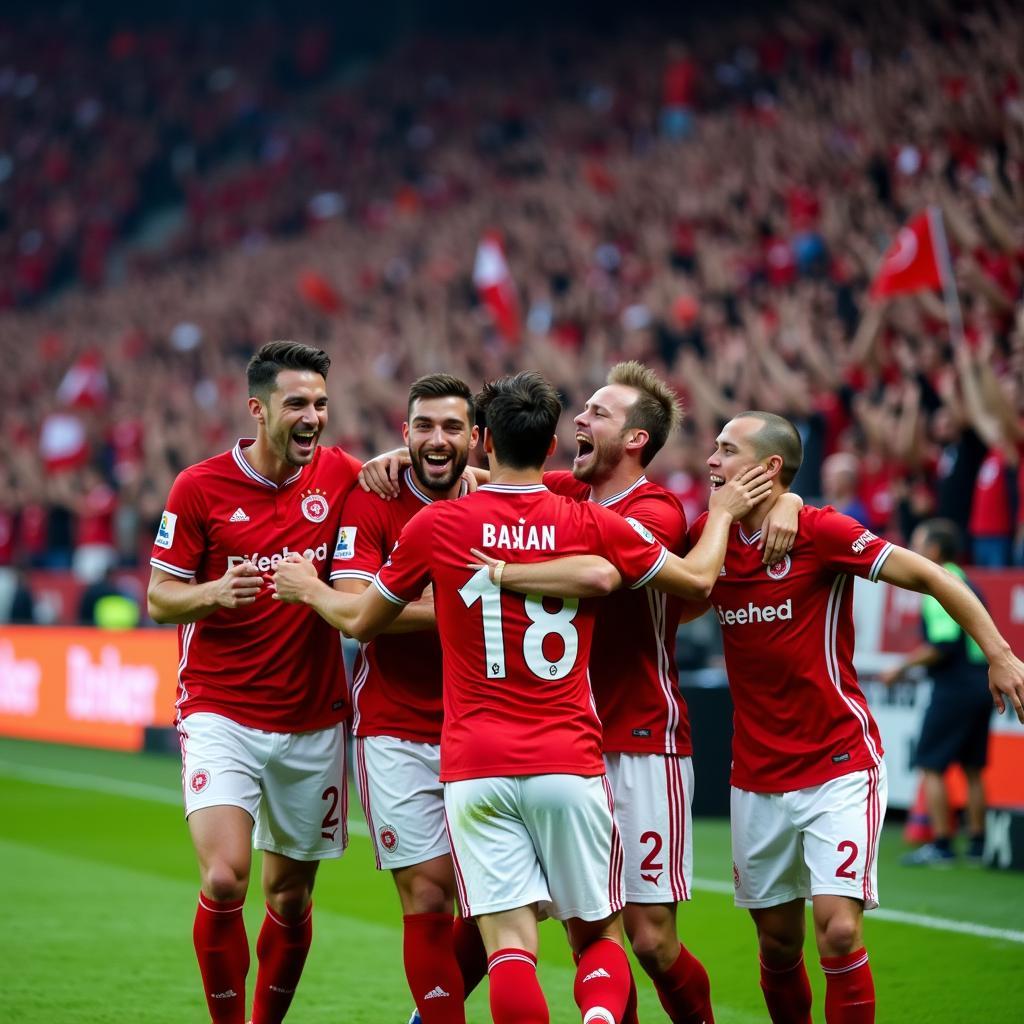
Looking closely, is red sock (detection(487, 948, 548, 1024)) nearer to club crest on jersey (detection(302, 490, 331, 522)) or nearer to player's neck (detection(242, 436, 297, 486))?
club crest on jersey (detection(302, 490, 331, 522))

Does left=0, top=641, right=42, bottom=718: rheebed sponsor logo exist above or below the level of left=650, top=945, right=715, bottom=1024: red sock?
above

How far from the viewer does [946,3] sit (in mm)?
18109

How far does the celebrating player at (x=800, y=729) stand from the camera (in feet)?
15.9

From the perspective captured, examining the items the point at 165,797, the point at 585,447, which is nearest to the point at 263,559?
the point at 585,447

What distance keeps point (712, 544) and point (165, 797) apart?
9102 millimetres

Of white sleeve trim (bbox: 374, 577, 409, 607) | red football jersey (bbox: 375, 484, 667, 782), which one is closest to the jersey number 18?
red football jersey (bbox: 375, 484, 667, 782)

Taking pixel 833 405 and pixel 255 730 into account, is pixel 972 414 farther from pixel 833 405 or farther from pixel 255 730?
pixel 255 730

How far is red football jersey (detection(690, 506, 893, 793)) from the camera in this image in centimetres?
500

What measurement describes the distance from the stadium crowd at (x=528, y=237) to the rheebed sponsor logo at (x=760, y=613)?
21.2ft

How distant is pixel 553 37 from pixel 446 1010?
29.9m

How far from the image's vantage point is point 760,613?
5109 millimetres

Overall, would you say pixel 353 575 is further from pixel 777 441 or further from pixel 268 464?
pixel 777 441

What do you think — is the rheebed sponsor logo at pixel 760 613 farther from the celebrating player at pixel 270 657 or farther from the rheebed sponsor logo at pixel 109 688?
the rheebed sponsor logo at pixel 109 688

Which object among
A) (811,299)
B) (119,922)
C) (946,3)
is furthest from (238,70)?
(119,922)
